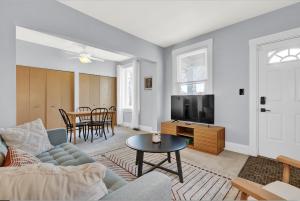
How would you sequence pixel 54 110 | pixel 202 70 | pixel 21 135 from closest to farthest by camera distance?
pixel 21 135 → pixel 202 70 → pixel 54 110

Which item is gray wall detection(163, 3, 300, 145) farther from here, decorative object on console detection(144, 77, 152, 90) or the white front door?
decorative object on console detection(144, 77, 152, 90)

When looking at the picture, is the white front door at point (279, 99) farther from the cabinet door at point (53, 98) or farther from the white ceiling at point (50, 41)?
the cabinet door at point (53, 98)

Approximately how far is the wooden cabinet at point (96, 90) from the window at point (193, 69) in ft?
9.90

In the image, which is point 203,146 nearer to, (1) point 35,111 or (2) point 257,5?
(2) point 257,5

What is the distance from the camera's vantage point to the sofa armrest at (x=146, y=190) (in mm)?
766

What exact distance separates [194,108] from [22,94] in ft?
14.7

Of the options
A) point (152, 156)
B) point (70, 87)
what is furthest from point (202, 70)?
point (70, 87)

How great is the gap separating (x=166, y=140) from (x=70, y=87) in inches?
163

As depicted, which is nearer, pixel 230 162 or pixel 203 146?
pixel 230 162

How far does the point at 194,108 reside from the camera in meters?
3.40

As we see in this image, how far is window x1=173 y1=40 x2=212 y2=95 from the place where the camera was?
3.44m

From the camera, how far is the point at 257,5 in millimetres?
2471

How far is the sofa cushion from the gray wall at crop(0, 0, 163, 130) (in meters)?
0.74

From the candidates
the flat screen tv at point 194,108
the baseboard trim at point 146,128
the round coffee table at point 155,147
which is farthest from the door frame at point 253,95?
the baseboard trim at point 146,128
